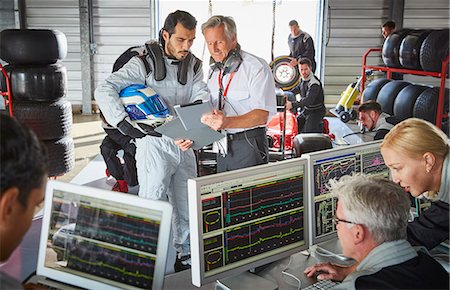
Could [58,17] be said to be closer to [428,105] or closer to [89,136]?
[89,136]

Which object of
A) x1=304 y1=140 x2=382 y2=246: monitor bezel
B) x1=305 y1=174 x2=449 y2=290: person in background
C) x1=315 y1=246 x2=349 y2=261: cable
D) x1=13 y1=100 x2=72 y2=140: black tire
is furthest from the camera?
x1=13 y1=100 x2=72 y2=140: black tire

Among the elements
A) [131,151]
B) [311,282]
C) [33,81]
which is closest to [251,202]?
[311,282]

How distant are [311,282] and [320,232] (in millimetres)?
237

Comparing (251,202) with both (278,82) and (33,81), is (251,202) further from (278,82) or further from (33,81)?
(278,82)

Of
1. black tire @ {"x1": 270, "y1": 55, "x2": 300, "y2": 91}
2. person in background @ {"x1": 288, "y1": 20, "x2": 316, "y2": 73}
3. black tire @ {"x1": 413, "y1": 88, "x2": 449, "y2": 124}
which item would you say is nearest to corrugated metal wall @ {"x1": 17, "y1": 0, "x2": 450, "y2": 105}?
person in background @ {"x1": 288, "y1": 20, "x2": 316, "y2": 73}

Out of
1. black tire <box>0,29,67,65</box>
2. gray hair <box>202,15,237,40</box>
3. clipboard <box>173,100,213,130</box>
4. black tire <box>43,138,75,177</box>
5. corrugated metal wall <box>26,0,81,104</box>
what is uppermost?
corrugated metal wall <box>26,0,81,104</box>

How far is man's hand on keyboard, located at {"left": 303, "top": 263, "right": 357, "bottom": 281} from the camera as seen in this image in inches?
76.3

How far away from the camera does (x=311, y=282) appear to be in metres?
1.94

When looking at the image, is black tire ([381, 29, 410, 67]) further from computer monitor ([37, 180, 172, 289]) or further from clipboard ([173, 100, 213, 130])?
computer monitor ([37, 180, 172, 289])

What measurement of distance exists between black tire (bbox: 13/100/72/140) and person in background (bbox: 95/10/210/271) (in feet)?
8.34

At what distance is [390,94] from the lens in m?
7.59

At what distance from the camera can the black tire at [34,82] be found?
523 centimetres

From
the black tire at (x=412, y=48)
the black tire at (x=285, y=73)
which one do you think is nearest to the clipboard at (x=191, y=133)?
the black tire at (x=285, y=73)

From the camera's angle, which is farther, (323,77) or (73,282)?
(323,77)
